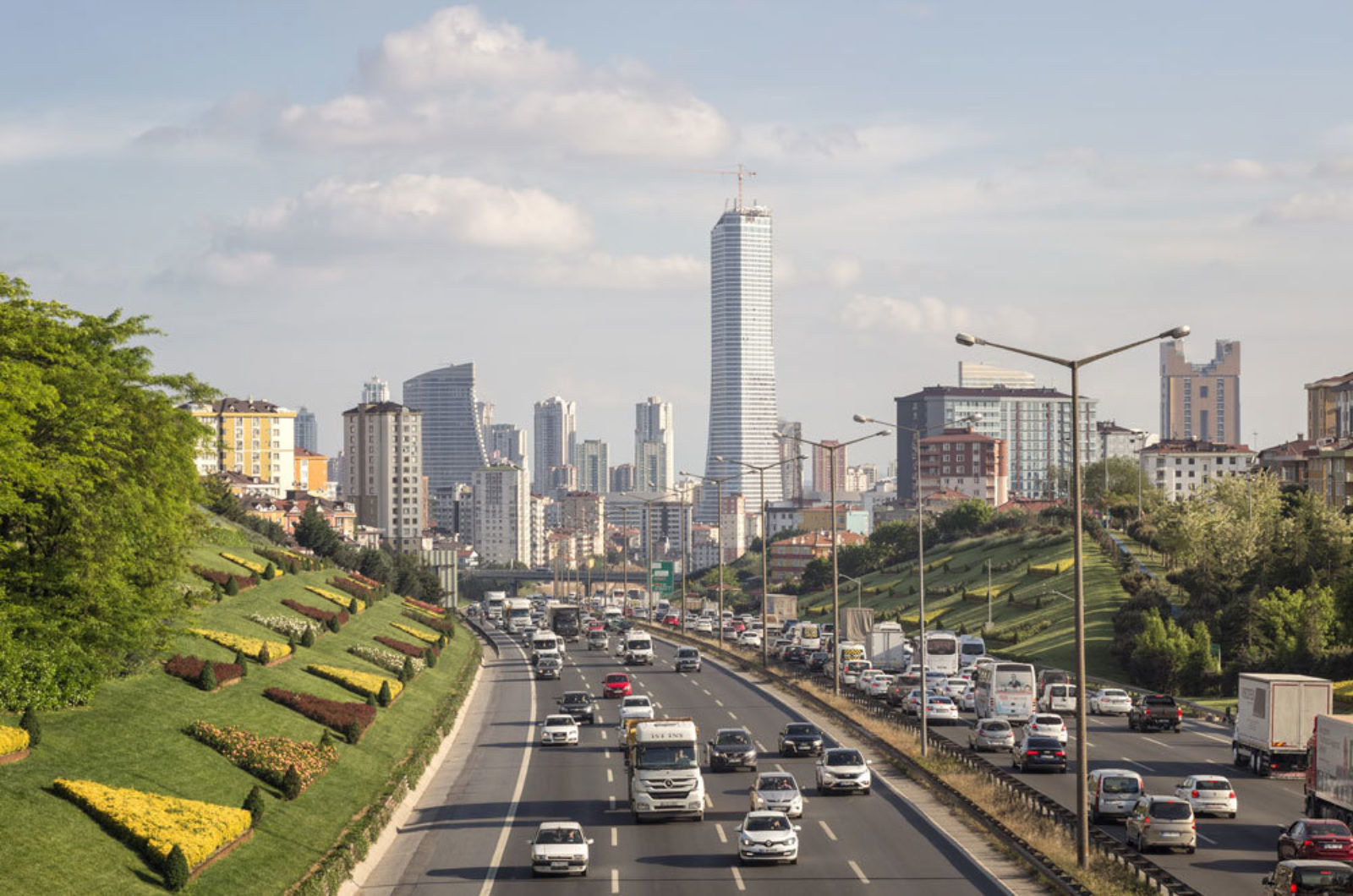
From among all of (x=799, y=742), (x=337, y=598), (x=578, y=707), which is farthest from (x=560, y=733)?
(x=337, y=598)

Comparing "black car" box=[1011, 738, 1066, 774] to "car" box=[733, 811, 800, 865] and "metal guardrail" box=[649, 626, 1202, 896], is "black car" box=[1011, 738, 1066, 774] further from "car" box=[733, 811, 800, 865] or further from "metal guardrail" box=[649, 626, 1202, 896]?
"car" box=[733, 811, 800, 865]

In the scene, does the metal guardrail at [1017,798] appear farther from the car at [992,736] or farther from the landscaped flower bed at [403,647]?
the landscaped flower bed at [403,647]

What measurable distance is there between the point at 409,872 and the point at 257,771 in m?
9.37

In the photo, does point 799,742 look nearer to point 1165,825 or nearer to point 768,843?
point 768,843

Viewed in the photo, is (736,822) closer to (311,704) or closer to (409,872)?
(409,872)

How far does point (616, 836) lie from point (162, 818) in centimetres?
1232

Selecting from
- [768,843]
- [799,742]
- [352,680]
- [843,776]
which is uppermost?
[768,843]

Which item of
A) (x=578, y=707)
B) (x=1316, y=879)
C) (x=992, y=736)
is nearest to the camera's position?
(x=1316, y=879)

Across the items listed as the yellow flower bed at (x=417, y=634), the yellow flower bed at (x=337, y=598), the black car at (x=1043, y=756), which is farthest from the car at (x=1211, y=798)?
the yellow flower bed at (x=417, y=634)

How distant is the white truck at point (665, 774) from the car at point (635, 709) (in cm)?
2303

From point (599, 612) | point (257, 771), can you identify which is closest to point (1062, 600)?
point (599, 612)

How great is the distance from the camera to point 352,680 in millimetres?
69562

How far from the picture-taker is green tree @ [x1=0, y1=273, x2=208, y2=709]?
39.4 m

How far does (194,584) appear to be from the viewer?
7725 centimetres
